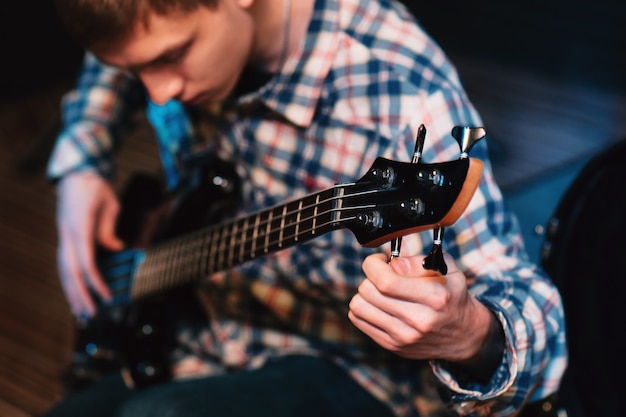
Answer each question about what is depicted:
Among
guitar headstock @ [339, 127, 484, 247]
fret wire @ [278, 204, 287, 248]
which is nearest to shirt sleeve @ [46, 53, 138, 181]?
fret wire @ [278, 204, 287, 248]

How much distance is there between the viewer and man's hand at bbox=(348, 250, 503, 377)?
0.78 m

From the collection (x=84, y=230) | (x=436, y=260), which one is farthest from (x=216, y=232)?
(x=436, y=260)

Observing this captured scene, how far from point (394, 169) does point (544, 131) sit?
52.9 inches

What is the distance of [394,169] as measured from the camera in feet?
2.74

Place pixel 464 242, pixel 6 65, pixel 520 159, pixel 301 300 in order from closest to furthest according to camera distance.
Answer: pixel 464 242
pixel 301 300
pixel 520 159
pixel 6 65

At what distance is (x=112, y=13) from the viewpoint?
1.02 meters

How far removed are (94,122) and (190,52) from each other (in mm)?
502

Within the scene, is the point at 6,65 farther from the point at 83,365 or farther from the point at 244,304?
the point at 244,304

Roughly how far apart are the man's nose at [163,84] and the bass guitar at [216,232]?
0.59ft

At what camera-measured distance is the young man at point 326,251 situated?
2.84 feet

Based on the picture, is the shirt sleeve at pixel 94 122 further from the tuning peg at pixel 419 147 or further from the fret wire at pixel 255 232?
the tuning peg at pixel 419 147

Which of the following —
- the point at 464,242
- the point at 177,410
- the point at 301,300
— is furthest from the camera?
the point at 301,300

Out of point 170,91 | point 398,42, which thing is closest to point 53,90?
point 170,91

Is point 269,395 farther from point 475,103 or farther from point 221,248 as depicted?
point 475,103
